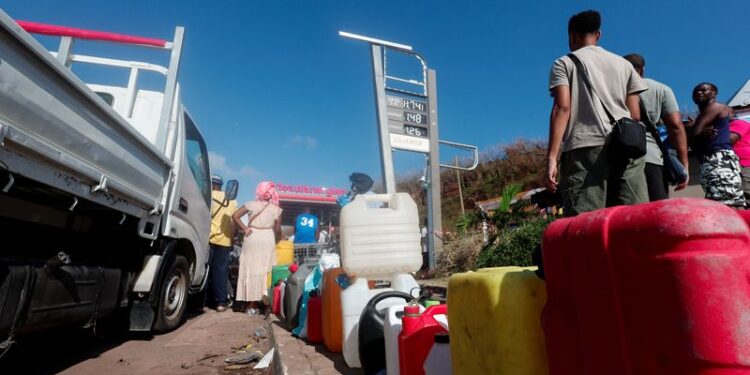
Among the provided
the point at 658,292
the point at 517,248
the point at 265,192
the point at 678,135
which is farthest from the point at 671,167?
the point at 265,192

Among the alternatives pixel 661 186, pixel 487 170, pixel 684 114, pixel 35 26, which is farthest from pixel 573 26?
pixel 487 170

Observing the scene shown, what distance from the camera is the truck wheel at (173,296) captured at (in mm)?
4227

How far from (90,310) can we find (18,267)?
0.80 m

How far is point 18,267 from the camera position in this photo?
2.40 metres

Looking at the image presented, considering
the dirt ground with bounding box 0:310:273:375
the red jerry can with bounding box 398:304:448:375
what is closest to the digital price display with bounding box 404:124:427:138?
the dirt ground with bounding box 0:310:273:375

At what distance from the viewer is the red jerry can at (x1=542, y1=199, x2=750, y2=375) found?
2.40 ft

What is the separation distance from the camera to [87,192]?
2.76 m

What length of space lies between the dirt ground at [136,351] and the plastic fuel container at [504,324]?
2483mm

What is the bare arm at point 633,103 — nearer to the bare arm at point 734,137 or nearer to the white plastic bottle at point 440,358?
the white plastic bottle at point 440,358

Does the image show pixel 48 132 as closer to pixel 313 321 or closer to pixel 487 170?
pixel 313 321

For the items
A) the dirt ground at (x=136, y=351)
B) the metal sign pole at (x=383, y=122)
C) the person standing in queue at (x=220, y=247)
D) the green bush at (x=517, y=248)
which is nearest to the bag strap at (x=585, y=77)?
the dirt ground at (x=136, y=351)

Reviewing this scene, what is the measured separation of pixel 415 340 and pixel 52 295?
2.36 metres

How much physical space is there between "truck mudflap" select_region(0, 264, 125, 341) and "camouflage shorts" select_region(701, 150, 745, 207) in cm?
515

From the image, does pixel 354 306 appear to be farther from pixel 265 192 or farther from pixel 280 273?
pixel 265 192
